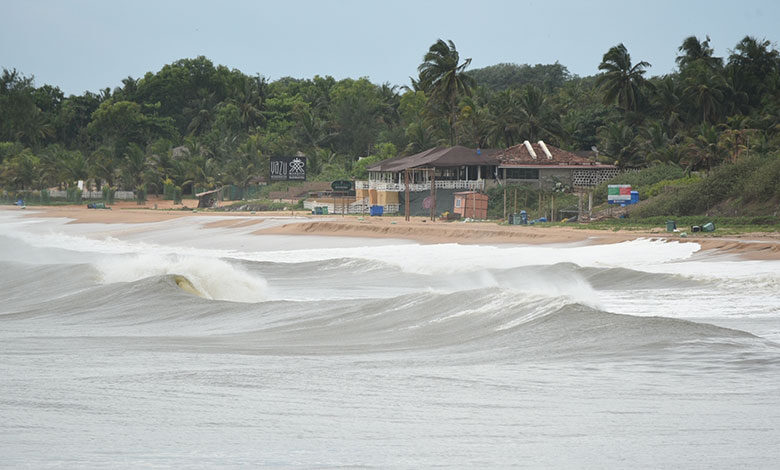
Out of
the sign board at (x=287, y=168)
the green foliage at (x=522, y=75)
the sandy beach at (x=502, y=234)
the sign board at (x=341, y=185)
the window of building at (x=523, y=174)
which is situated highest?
the green foliage at (x=522, y=75)

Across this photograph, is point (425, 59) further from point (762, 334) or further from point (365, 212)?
point (762, 334)

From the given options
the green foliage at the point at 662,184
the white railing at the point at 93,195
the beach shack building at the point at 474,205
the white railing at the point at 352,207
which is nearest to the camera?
the green foliage at the point at 662,184

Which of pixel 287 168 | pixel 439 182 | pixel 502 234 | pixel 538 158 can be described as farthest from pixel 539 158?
pixel 502 234

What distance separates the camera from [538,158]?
56.5 meters

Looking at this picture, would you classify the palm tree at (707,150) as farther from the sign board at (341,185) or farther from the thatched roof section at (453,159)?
the sign board at (341,185)

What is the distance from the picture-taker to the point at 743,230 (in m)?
27.8

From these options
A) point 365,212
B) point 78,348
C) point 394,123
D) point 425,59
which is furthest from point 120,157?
point 78,348

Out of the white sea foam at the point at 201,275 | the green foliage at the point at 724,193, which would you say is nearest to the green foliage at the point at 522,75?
the green foliage at the point at 724,193

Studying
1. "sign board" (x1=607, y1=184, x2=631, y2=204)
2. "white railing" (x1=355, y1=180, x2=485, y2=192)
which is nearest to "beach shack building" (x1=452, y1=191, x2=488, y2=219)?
"sign board" (x1=607, y1=184, x2=631, y2=204)

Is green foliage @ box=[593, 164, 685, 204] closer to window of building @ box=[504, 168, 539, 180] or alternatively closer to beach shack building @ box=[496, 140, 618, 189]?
beach shack building @ box=[496, 140, 618, 189]

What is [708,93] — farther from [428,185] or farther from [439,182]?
[428,185]

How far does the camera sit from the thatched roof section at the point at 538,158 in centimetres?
5559

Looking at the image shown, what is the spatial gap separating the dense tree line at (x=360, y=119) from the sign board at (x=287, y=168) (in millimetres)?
4217

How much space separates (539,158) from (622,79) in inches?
467
